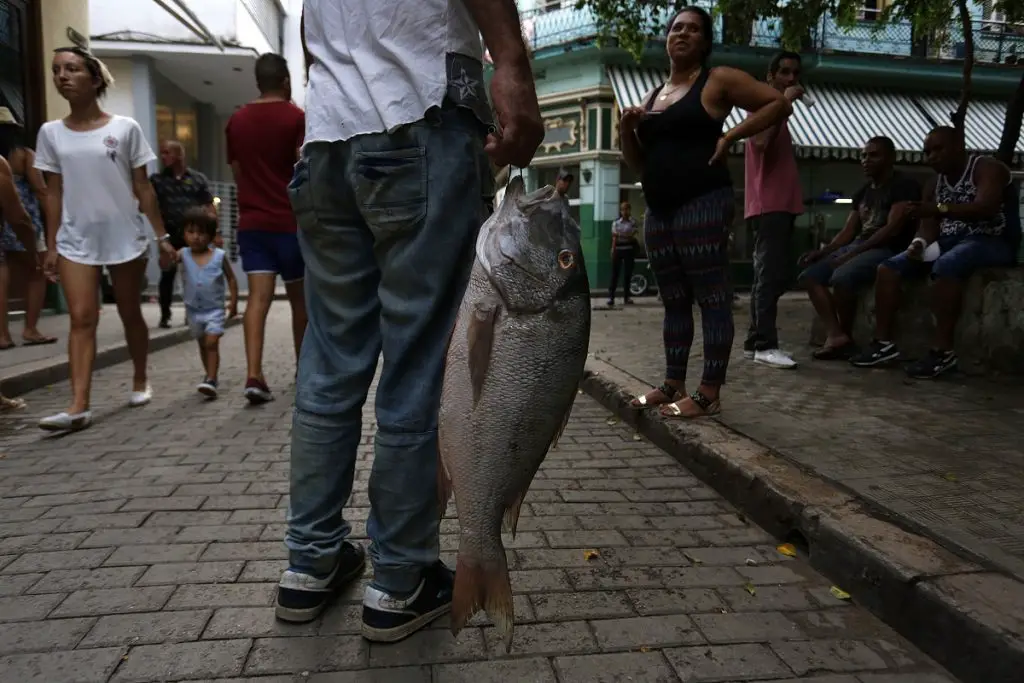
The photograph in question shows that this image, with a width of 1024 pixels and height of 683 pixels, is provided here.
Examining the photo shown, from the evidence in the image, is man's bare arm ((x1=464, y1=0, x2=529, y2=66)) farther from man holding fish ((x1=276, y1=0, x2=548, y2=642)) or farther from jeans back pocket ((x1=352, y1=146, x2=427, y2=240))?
jeans back pocket ((x1=352, y1=146, x2=427, y2=240))

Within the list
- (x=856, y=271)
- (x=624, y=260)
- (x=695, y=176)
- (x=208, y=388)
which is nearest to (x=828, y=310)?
(x=856, y=271)

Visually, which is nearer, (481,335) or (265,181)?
(481,335)

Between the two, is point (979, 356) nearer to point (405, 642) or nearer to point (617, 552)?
point (617, 552)

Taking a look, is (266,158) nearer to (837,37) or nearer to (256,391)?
(256,391)

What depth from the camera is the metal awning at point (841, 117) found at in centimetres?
1658

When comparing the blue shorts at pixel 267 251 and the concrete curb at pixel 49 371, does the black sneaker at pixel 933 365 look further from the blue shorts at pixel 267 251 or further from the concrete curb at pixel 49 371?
the concrete curb at pixel 49 371

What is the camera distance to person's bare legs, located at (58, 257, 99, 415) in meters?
4.37

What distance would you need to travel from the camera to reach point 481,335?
1637 mm

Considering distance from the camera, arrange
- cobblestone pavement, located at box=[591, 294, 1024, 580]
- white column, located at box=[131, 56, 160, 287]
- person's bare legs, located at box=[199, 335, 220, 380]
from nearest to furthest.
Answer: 1. cobblestone pavement, located at box=[591, 294, 1024, 580]
2. person's bare legs, located at box=[199, 335, 220, 380]
3. white column, located at box=[131, 56, 160, 287]

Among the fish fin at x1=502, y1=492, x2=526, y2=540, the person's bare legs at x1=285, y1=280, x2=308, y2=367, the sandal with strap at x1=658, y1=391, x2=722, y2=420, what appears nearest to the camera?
the fish fin at x1=502, y1=492, x2=526, y2=540

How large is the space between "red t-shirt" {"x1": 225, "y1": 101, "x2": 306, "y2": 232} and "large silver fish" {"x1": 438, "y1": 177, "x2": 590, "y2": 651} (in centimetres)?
359

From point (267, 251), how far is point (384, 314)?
335 cm

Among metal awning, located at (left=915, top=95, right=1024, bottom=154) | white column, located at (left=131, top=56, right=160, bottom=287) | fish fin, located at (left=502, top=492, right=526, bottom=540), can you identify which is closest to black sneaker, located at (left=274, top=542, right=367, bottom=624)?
fish fin, located at (left=502, top=492, right=526, bottom=540)

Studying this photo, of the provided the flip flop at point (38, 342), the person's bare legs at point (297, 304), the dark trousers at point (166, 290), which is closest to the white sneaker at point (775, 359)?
the person's bare legs at point (297, 304)
